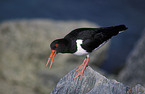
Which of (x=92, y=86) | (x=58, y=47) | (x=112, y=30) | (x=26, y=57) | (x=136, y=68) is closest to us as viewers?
(x=92, y=86)

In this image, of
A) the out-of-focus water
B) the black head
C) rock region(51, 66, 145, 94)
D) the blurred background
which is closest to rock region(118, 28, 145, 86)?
the blurred background

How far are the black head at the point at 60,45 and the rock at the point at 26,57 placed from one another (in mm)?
4509

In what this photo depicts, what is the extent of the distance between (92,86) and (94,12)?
10630mm

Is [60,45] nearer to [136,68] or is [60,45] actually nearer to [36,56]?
[136,68]

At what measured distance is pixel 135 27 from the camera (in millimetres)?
13258

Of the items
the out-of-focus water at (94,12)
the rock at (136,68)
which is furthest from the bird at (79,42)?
the out-of-focus water at (94,12)

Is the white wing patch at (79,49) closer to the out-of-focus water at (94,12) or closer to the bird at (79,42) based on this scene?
the bird at (79,42)

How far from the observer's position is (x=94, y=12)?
14.2 meters

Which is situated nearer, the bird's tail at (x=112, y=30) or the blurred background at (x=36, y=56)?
the bird's tail at (x=112, y=30)

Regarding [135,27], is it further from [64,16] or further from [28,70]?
[28,70]

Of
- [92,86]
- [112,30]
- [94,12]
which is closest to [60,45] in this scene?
[92,86]

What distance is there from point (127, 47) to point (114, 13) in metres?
2.54

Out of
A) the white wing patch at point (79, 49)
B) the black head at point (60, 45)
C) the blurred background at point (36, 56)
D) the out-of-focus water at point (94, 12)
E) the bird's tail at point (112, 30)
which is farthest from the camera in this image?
the out-of-focus water at point (94, 12)

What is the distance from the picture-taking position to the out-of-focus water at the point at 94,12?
12969 millimetres
